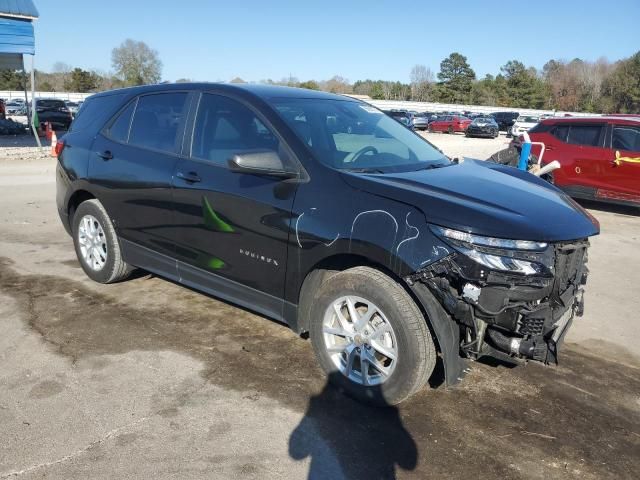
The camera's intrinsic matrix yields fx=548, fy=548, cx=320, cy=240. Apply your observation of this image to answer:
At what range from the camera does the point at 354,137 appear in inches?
152

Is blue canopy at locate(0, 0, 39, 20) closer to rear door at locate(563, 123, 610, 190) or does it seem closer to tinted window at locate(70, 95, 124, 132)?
tinted window at locate(70, 95, 124, 132)

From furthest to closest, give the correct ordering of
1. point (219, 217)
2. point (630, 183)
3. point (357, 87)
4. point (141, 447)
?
point (357, 87) < point (630, 183) < point (219, 217) < point (141, 447)

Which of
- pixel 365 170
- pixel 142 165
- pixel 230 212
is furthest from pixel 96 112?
pixel 365 170

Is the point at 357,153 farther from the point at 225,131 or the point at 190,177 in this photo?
the point at 190,177

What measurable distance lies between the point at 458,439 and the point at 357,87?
11749 centimetres

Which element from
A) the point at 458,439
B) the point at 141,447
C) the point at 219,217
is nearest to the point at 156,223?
the point at 219,217

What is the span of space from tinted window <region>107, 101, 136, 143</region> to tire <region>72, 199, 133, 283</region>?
613 mm

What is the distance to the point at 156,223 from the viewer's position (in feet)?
13.9

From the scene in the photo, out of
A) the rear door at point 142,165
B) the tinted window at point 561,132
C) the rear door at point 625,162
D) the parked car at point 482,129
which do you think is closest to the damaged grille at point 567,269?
the rear door at point 142,165

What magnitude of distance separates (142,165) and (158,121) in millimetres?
379

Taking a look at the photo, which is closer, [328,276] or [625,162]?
[328,276]

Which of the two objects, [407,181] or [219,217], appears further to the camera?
[219,217]

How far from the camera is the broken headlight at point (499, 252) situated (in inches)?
108

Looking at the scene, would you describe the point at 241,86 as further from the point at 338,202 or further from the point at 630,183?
the point at 630,183
